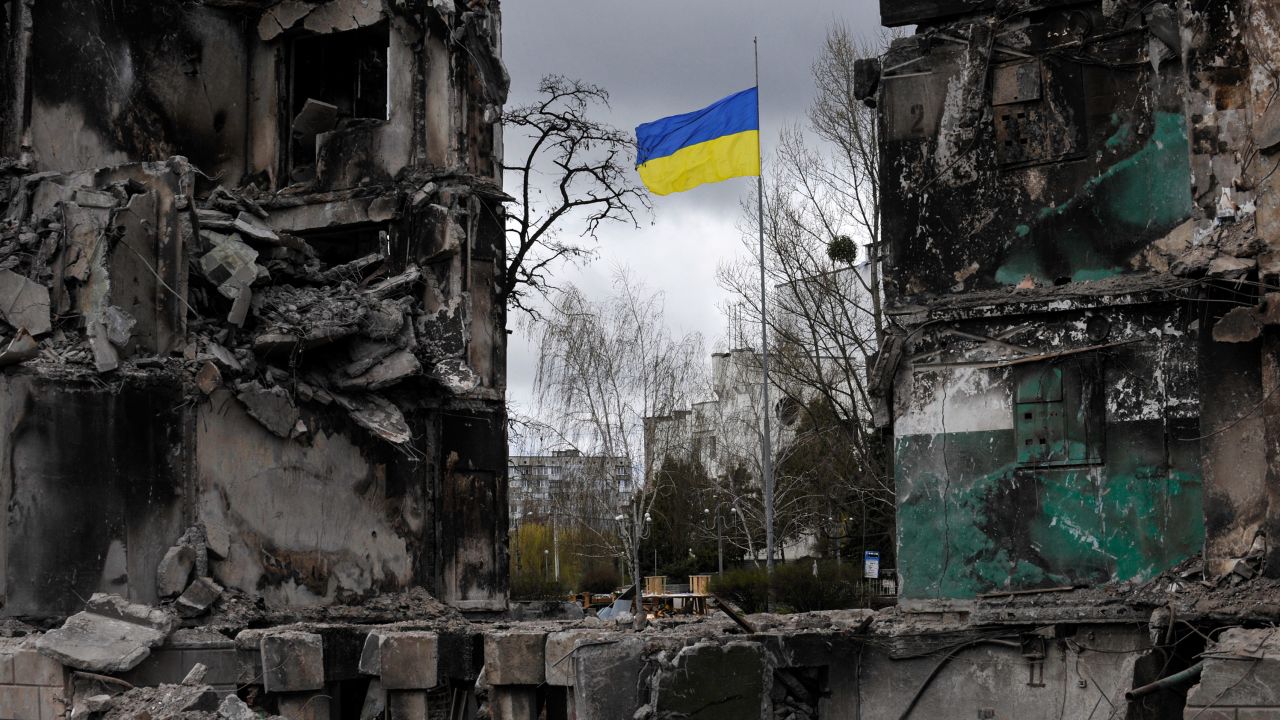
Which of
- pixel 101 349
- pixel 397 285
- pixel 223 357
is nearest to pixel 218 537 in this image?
pixel 223 357

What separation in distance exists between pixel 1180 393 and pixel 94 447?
37.9 feet

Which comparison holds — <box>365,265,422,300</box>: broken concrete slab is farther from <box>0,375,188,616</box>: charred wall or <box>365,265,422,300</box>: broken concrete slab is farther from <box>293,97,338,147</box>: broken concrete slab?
<box>0,375,188,616</box>: charred wall

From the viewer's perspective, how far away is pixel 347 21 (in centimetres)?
2220

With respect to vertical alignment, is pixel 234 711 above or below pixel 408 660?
below

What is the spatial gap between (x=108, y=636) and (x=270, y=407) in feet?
13.5

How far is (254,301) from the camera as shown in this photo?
19.3 m

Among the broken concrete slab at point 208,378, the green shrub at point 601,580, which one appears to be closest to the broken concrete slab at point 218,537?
the broken concrete slab at point 208,378

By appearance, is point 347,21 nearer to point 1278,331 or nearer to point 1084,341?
point 1084,341

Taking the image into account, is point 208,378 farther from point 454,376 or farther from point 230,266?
point 454,376

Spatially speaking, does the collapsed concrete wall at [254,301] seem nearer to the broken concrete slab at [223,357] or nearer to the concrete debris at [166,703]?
the broken concrete slab at [223,357]

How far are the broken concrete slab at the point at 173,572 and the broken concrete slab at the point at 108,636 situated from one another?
23.3 inches

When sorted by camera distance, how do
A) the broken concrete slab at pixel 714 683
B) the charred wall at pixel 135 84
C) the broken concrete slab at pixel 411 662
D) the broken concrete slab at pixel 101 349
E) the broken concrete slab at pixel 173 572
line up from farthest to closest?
1. the charred wall at pixel 135 84
2. the broken concrete slab at pixel 173 572
3. the broken concrete slab at pixel 101 349
4. the broken concrete slab at pixel 411 662
5. the broken concrete slab at pixel 714 683

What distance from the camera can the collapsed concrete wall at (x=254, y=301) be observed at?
Answer: 55.9ft

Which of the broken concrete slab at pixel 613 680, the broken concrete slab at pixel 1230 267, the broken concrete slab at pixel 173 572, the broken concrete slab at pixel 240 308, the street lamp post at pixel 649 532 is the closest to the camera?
the broken concrete slab at pixel 613 680
